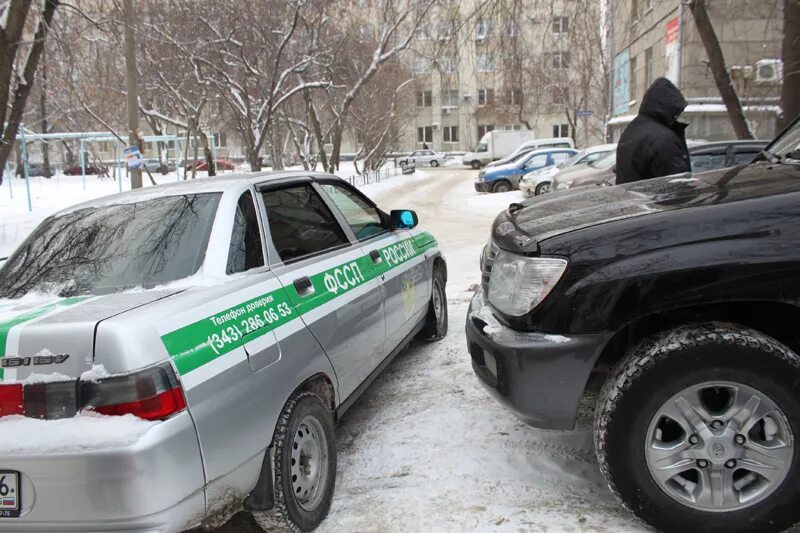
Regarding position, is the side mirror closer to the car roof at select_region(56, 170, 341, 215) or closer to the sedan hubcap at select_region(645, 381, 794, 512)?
the car roof at select_region(56, 170, 341, 215)

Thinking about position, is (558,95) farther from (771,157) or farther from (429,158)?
(771,157)

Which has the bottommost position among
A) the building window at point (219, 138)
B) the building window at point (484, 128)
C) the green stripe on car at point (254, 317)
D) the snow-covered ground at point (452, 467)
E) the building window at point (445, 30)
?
the snow-covered ground at point (452, 467)

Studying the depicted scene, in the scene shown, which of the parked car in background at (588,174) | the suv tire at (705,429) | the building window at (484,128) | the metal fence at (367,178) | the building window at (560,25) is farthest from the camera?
the building window at (484,128)

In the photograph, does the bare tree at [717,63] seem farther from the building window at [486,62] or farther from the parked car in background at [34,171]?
the parked car in background at [34,171]

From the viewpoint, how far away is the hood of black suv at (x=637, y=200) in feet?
8.89

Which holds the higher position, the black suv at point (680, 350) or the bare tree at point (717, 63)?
the bare tree at point (717, 63)

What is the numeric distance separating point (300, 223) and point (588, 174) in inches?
480

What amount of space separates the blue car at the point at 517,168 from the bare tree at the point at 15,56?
15.2 metres

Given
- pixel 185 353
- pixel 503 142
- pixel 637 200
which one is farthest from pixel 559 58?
pixel 503 142

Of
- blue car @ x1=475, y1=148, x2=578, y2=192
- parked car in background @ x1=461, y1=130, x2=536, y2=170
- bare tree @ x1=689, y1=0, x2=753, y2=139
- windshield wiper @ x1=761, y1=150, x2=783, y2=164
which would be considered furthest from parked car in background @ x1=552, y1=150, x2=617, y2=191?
parked car in background @ x1=461, y1=130, x2=536, y2=170

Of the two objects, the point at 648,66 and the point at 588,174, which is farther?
the point at 648,66

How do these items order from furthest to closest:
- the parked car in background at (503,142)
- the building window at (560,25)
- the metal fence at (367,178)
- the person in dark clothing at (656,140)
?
the parked car in background at (503,142) → the metal fence at (367,178) → the building window at (560,25) → the person in dark clothing at (656,140)

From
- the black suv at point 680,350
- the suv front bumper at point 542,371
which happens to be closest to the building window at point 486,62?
the black suv at point 680,350

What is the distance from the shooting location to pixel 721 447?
96.8 inches
